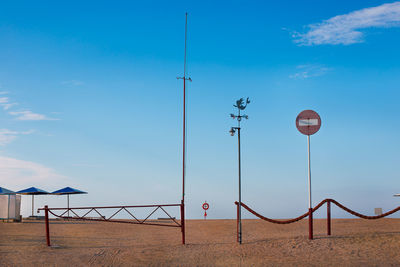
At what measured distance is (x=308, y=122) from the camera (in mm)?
18219

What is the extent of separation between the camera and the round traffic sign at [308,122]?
59.5ft

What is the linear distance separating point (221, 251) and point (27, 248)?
8.14 m

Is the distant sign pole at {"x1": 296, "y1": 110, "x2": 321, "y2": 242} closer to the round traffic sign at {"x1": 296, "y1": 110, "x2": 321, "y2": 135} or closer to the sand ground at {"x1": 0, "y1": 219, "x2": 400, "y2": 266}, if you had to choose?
the round traffic sign at {"x1": 296, "y1": 110, "x2": 321, "y2": 135}

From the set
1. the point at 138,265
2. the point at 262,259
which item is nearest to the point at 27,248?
the point at 138,265

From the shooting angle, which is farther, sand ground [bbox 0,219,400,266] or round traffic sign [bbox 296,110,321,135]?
round traffic sign [bbox 296,110,321,135]

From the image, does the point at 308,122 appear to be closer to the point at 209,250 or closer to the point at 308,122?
the point at 308,122

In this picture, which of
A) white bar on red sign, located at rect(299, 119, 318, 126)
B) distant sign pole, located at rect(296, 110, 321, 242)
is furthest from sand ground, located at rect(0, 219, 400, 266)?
white bar on red sign, located at rect(299, 119, 318, 126)

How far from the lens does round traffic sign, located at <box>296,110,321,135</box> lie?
18141 millimetres

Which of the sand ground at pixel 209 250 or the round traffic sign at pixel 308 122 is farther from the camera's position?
the round traffic sign at pixel 308 122

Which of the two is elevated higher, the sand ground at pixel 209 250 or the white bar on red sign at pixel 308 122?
the white bar on red sign at pixel 308 122

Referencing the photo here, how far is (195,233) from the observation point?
23375mm

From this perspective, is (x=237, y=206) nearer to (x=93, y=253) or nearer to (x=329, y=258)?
(x=329, y=258)

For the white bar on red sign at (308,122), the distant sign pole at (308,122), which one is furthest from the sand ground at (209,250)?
the white bar on red sign at (308,122)

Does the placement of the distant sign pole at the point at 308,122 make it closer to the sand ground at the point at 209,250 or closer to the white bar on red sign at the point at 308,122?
the white bar on red sign at the point at 308,122
